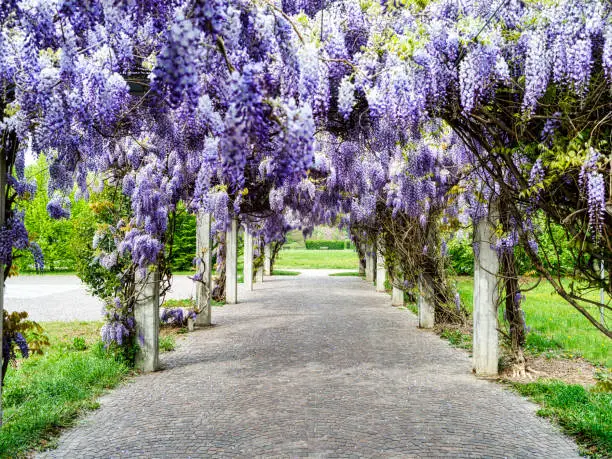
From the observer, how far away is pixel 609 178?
3.75 m

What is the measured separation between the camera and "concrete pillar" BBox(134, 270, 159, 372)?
21.6 ft

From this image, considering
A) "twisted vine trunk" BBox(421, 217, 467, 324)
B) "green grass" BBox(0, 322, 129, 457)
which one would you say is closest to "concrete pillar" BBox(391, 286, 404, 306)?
"twisted vine trunk" BBox(421, 217, 467, 324)

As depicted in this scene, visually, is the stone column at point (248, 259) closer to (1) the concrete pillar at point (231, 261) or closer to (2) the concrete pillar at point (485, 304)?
(1) the concrete pillar at point (231, 261)

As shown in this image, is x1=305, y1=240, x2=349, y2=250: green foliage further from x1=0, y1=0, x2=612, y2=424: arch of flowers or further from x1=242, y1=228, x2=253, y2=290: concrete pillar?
x1=0, y1=0, x2=612, y2=424: arch of flowers

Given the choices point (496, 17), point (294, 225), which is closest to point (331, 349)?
point (496, 17)

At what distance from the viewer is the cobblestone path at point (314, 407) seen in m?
4.07

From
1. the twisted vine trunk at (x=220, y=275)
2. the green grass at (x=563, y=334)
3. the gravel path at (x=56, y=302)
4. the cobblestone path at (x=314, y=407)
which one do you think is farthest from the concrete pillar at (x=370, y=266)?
the cobblestone path at (x=314, y=407)

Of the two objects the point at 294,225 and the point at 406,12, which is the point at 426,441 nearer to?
the point at 406,12

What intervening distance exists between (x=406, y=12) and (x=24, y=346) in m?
4.08

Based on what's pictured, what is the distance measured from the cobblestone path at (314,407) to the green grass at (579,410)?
14 cm

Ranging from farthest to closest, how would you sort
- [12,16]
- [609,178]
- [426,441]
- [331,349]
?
1. [331,349]
2. [426,441]
3. [609,178]
4. [12,16]

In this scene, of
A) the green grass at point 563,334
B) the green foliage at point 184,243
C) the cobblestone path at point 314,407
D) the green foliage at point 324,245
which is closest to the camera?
the cobblestone path at point 314,407

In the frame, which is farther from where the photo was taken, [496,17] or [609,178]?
[496,17]

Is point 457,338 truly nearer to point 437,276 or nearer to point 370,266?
point 437,276
